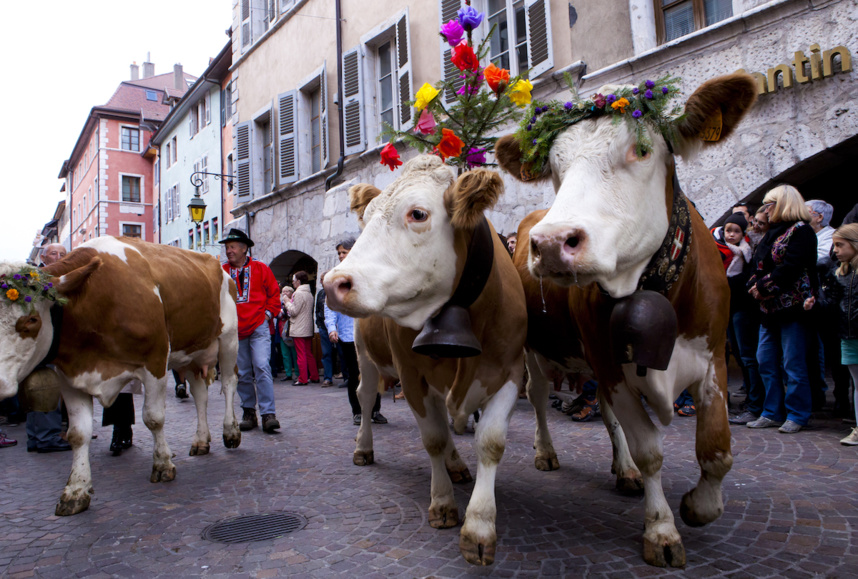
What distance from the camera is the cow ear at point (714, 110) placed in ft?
7.80

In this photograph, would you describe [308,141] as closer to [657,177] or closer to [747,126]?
[747,126]

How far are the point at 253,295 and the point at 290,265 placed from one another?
35.9ft

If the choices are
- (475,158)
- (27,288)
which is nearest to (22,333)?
(27,288)

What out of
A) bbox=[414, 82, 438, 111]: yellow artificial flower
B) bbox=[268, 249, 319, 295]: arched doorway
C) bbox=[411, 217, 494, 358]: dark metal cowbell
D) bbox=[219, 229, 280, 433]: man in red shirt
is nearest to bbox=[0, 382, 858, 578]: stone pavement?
bbox=[219, 229, 280, 433]: man in red shirt

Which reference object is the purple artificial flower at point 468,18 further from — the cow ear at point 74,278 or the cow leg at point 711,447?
the cow ear at point 74,278

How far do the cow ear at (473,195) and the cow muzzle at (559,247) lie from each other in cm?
63

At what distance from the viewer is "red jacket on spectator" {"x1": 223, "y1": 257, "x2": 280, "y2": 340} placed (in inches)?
241

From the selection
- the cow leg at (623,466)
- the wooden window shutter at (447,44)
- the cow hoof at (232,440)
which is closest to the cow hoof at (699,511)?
the cow leg at (623,466)

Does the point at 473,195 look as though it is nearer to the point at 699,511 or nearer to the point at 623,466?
the point at 699,511

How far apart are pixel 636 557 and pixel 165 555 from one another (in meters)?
2.16

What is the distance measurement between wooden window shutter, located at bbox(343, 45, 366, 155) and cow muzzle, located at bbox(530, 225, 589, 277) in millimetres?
11000

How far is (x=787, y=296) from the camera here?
501cm

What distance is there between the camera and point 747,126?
690 centimetres

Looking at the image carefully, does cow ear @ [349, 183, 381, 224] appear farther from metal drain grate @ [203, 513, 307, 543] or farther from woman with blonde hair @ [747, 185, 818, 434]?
woman with blonde hair @ [747, 185, 818, 434]
